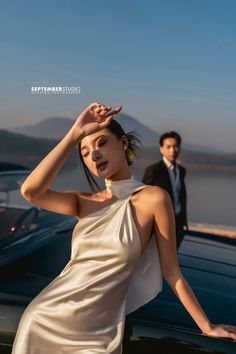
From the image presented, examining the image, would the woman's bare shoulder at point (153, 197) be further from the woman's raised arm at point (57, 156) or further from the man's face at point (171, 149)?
the man's face at point (171, 149)

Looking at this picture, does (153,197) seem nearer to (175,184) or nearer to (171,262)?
(171,262)

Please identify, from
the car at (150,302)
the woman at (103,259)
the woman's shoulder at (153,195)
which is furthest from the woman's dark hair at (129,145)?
the car at (150,302)

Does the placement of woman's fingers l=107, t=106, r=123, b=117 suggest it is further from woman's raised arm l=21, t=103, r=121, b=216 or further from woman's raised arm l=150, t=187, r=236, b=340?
woman's raised arm l=150, t=187, r=236, b=340

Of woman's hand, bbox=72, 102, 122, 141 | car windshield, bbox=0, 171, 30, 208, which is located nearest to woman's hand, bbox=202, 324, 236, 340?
woman's hand, bbox=72, 102, 122, 141

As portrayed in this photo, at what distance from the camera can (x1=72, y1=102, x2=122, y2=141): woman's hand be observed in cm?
147

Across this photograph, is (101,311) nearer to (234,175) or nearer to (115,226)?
(115,226)

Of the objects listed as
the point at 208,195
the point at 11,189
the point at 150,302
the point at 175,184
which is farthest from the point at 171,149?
the point at 208,195

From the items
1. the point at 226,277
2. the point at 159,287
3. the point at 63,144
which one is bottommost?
the point at 226,277

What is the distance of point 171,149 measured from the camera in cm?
486

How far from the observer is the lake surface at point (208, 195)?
879 centimetres

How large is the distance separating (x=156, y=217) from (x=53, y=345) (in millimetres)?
622

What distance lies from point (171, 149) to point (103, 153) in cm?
330

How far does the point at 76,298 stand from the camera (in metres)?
1.58

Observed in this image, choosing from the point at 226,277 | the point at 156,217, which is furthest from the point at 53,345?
the point at 226,277
